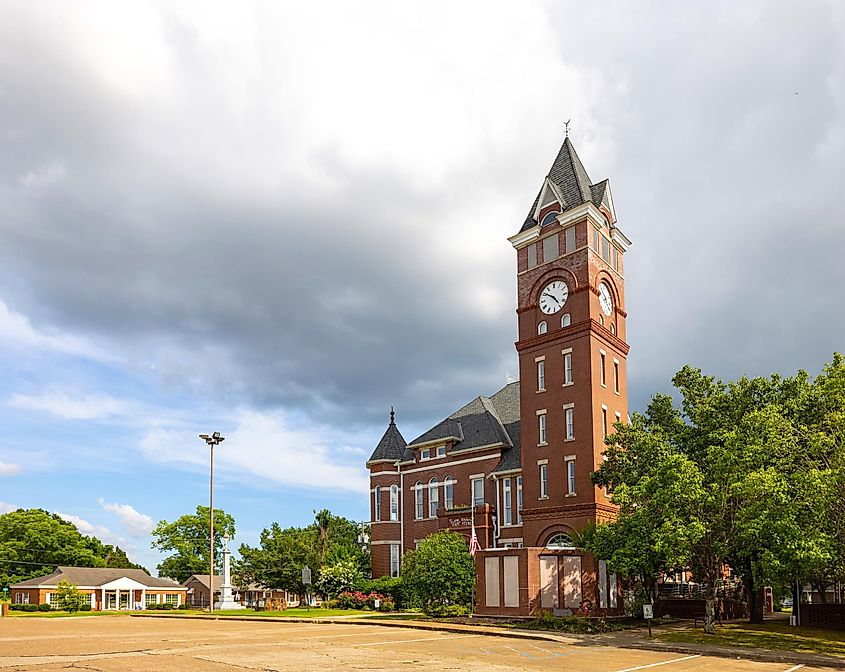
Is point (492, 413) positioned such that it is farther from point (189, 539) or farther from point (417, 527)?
point (189, 539)

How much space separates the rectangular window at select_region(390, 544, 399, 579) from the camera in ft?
193

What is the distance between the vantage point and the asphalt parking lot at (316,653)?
1888 centimetres

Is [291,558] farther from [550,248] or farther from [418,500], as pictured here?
[550,248]

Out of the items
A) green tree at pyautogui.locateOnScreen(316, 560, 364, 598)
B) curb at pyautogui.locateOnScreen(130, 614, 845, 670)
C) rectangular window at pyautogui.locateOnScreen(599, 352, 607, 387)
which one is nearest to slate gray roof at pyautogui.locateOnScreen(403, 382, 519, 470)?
rectangular window at pyautogui.locateOnScreen(599, 352, 607, 387)

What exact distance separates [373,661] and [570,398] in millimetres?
28053

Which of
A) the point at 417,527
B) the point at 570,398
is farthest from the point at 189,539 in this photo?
the point at 570,398

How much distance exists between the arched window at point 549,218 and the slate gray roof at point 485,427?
47.2 feet

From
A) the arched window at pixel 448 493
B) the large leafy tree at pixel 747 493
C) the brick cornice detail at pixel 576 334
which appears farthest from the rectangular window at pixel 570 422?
the arched window at pixel 448 493

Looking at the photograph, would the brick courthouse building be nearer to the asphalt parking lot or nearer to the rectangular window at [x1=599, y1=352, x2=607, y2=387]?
the rectangular window at [x1=599, y1=352, x2=607, y2=387]

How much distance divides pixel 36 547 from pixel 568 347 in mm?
68422

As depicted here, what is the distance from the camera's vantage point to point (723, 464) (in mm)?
29531

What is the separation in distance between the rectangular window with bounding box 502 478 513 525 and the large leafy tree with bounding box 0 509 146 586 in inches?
2251

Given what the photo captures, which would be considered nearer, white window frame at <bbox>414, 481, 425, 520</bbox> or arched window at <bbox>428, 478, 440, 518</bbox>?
arched window at <bbox>428, 478, 440, 518</bbox>

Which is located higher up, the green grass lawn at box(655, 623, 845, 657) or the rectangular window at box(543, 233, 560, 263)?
the rectangular window at box(543, 233, 560, 263)
